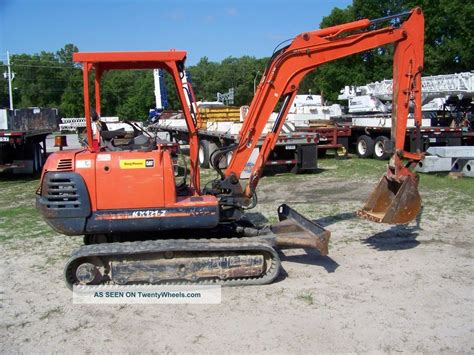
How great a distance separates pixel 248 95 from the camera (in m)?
79.4

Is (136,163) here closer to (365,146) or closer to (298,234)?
(298,234)

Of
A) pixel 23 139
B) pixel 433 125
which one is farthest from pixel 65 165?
pixel 433 125

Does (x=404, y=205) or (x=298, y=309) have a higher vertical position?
(x=404, y=205)

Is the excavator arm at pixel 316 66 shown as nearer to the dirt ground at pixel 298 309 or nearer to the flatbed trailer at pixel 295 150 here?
the dirt ground at pixel 298 309

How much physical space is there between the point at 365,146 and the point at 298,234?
12221mm

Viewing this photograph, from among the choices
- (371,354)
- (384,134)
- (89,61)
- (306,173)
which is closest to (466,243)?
(371,354)

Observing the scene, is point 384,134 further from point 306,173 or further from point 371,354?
point 371,354

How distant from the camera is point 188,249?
17.8 ft

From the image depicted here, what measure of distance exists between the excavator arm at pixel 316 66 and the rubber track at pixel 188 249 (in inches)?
34.1

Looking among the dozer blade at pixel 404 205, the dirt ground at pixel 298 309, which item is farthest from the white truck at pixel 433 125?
the dozer blade at pixel 404 205

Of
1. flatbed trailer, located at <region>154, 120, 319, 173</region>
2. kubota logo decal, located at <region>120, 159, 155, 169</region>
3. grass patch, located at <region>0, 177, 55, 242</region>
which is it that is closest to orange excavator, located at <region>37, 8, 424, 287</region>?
kubota logo decal, located at <region>120, 159, 155, 169</region>

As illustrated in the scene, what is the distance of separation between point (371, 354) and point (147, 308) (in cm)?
220

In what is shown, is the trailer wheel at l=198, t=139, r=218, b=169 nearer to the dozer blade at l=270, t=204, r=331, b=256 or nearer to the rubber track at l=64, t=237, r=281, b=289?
the dozer blade at l=270, t=204, r=331, b=256

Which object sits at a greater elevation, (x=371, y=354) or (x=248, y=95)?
(x=248, y=95)
